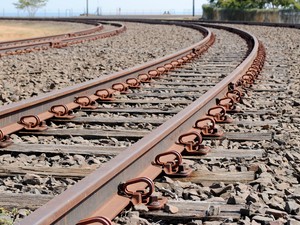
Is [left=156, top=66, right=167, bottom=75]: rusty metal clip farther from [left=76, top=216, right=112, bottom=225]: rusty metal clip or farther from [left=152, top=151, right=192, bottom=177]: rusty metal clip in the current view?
[left=76, top=216, right=112, bottom=225]: rusty metal clip

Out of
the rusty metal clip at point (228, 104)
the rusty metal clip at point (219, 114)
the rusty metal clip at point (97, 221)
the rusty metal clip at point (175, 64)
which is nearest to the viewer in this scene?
the rusty metal clip at point (97, 221)

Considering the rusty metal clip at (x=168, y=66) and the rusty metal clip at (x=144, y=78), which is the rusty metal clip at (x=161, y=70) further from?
the rusty metal clip at (x=144, y=78)

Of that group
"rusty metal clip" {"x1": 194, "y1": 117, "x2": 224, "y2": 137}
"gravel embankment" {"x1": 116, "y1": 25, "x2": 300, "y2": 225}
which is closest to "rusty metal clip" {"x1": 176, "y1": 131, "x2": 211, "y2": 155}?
"gravel embankment" {"x1": 116, "y1": 25, "x2": 300, "y2": 225}

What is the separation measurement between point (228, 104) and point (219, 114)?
2.07 ft

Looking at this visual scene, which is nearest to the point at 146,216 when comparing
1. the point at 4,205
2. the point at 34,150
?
the point at 4,205

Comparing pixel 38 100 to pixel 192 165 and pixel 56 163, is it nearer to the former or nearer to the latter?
pixel 56 163

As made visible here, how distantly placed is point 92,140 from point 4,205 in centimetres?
208

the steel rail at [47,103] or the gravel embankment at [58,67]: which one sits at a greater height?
the steel rail at [47,103]

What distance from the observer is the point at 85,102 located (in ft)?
24.4

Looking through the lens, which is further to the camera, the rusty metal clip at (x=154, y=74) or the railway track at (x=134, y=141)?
the rusty metal clip at (x=154, y=74)

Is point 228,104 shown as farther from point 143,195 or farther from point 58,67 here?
point 58,67

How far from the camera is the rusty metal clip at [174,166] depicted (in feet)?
14.4

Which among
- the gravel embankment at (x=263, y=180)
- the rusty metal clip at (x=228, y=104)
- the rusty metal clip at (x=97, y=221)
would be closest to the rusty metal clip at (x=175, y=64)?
the gravel embankment at (x=263, y=180)

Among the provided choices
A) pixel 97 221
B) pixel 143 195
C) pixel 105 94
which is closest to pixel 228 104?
pixel 105 94
